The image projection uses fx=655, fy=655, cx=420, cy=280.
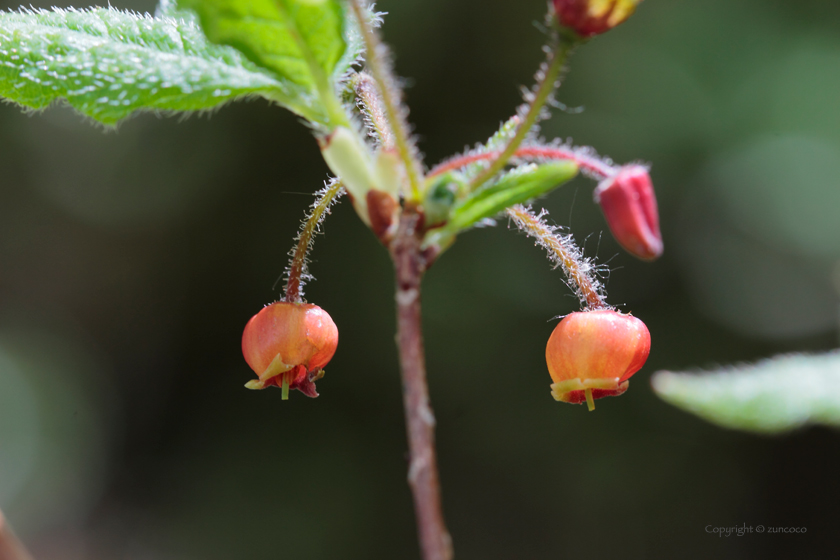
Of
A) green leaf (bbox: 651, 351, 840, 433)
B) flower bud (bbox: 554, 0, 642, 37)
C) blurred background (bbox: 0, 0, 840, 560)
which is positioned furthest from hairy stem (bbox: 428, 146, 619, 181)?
blurred background (bbox: 0, 0, 840, 560)

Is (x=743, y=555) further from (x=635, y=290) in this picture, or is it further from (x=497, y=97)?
(x=497, y=97)

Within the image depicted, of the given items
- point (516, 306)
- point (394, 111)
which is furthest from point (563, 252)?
point (516, 306)

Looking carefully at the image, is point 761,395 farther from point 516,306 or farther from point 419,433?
point 516,306

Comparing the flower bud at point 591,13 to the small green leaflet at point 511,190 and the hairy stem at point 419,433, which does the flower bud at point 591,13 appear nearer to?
the small green leaflet at point 511,190

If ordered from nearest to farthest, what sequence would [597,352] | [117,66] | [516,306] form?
[117,66] < [597,352] < [516,306]

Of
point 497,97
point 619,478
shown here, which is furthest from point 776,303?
point 497,97

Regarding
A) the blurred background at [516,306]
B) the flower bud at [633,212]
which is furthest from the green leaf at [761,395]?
the blurred background at [516,306]
